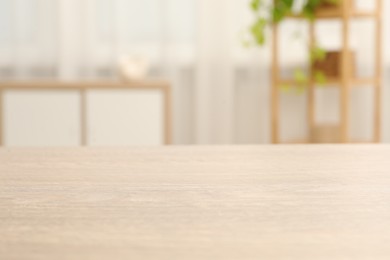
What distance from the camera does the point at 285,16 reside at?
12.8ft

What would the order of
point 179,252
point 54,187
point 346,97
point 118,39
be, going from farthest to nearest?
1. point 118,39
2. point 346,97
3. point 54,187
4. point 179,252

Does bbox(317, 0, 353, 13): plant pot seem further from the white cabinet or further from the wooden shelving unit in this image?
the white cabinet

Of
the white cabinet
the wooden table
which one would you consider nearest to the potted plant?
the white cabinet

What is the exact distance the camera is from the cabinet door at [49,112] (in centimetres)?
395

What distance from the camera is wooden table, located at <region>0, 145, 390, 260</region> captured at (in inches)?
13.2

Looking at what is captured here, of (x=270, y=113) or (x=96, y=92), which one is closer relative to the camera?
(x=96, y=92)

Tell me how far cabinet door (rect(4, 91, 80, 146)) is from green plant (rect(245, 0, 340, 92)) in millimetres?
959

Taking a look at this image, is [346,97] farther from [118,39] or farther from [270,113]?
[118,39]

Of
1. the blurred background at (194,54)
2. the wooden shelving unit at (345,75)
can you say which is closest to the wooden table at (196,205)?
the wooden shelving unit at (345,75)

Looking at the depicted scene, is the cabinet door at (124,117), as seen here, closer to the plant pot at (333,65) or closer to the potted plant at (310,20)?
the potted plant at (310,20)

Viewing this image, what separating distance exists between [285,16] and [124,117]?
956mm

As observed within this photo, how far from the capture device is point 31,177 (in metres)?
0.55

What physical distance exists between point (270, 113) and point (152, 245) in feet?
13.1

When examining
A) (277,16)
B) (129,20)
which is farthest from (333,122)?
(129,20)
